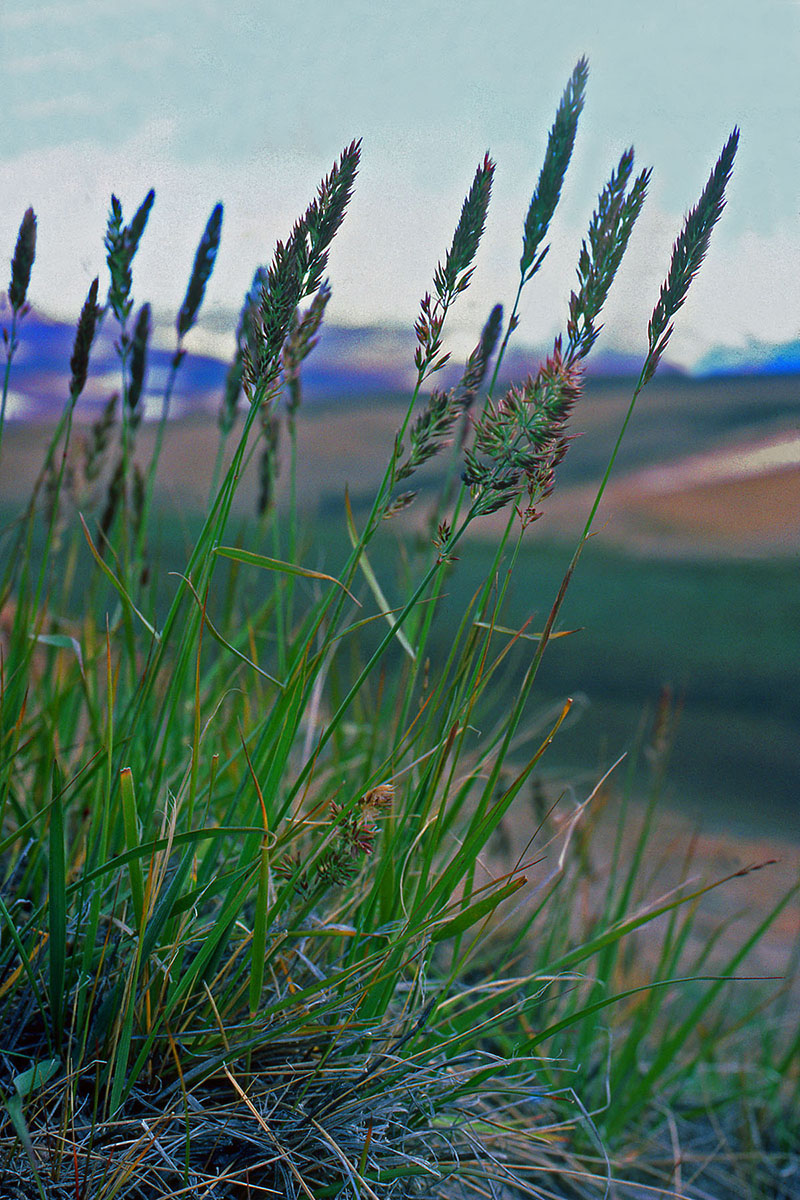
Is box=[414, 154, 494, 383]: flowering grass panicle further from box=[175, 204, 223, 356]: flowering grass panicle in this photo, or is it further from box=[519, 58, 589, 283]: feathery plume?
box=[175, 204, 223, 356]: flowering grass panicle

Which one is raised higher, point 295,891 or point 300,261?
point 300,261

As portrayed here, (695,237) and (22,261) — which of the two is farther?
(22,261)

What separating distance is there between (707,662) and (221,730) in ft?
5.72

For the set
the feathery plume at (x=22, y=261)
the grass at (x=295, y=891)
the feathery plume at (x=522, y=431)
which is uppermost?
the feathery plume at (x=22, y=261)

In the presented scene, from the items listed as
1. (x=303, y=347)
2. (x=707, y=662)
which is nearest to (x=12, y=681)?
(x=303, y=347)

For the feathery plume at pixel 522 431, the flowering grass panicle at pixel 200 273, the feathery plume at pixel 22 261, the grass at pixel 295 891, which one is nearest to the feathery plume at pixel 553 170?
the grass at pixel 295 891

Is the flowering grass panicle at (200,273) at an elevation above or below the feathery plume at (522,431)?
above

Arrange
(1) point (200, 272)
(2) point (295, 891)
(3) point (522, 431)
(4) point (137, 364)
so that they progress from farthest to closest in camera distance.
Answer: (4) point (137, 364), (1) point (200, 272), (2) point (295, 891), (3) point (522, 431)

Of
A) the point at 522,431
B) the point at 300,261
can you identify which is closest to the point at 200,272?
the point at 300,261

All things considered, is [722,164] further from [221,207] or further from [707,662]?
[707,662]

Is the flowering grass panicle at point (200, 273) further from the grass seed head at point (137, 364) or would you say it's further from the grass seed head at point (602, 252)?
the grass seed head at point (602, 252)

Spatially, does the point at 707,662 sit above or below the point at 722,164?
below

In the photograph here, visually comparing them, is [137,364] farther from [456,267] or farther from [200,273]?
[456,267]

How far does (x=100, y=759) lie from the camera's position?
0.86 m
